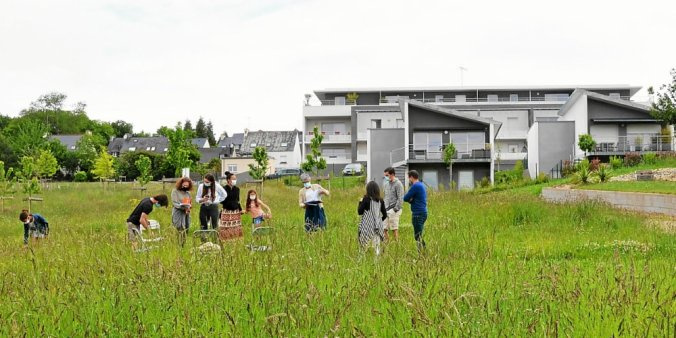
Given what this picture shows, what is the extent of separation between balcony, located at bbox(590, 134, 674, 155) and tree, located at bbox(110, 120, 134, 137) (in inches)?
3990

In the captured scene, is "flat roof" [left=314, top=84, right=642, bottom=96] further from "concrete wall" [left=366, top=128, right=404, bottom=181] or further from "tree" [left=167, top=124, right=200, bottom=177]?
"tree" [left=167, top=124, right=200, bottom=177]

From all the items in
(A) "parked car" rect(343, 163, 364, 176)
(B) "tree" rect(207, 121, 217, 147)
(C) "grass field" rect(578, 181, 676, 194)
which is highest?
(B) "tree" rect(207, 121, 217, 147)

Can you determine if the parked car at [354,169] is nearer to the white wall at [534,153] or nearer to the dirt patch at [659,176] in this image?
the white wall at [534,153]

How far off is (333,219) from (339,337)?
12.9 meters

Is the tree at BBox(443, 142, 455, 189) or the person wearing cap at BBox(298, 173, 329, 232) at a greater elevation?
the tree at BBox(443, 142, 455, 189)

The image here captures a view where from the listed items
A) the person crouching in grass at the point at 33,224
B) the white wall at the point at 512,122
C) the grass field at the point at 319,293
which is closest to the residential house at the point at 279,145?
the white wall at the point at 512,122

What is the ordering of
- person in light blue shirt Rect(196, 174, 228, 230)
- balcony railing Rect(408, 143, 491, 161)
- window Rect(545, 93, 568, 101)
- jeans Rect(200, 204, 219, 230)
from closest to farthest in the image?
person in light blue shirt Rect(196, 174, 228, 230)
jeans Rect(200, 204, 219, 230)
balcony railing Rect(408, 143, 491, 161)
window Rect(545, 93, 568, 101)

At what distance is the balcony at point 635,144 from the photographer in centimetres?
4344

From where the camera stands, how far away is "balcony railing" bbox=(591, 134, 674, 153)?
43.5 m

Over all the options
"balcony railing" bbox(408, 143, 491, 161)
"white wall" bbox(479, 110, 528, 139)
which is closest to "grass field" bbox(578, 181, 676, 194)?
"balcony railing" bbox(408, 143, 491, 161)

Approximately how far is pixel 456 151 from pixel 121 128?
99.7m

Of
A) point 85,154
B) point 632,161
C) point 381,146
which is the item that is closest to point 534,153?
point 381,146

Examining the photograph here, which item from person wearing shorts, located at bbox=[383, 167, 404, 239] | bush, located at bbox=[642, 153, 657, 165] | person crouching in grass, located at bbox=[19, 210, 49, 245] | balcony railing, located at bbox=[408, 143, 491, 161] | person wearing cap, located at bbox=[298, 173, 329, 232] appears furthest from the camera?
balcony railing, located at bbox=[408, 143, 491, 161]

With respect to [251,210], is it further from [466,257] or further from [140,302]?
[140,302]
